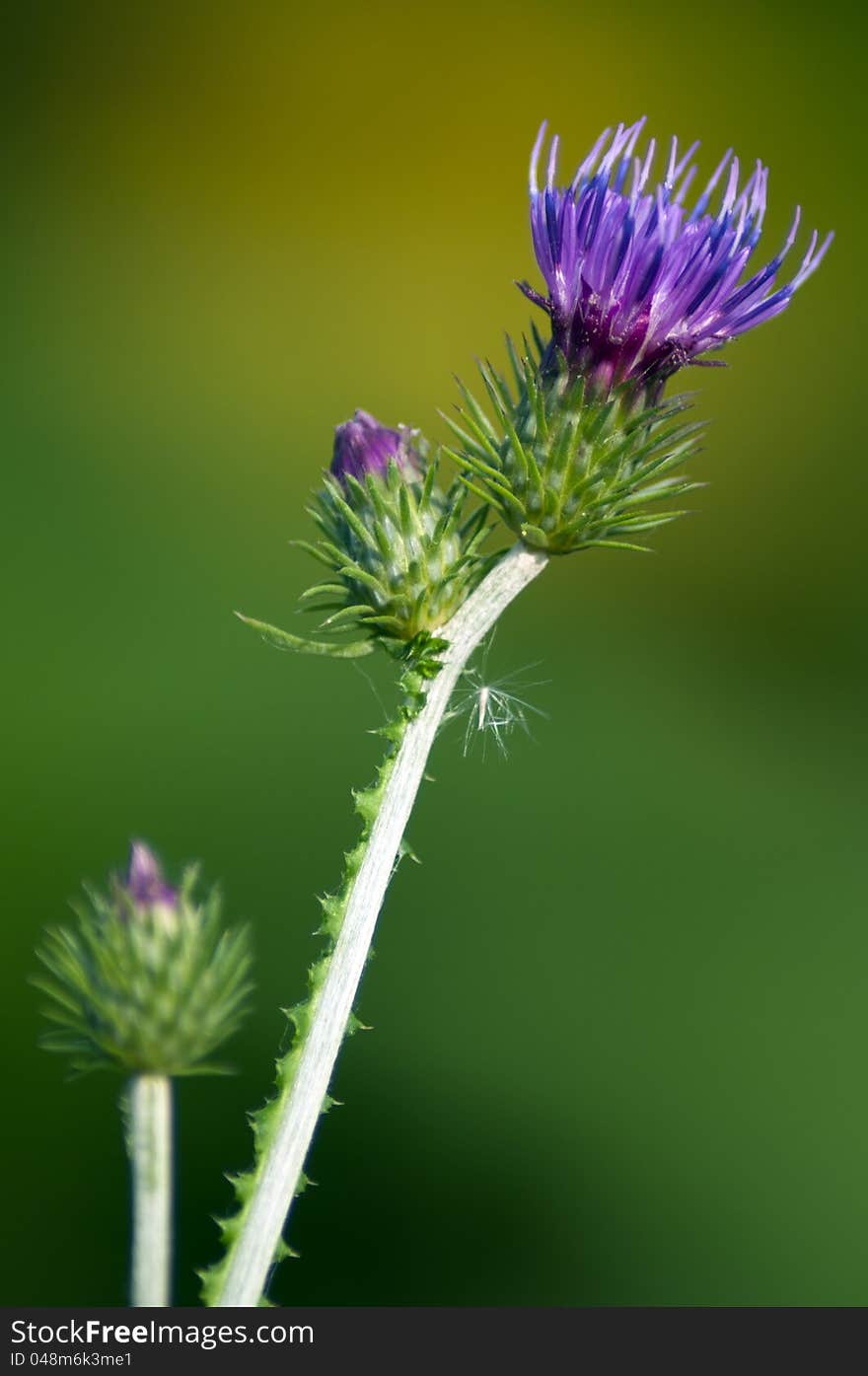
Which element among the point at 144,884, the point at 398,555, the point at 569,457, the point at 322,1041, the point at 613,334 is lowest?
the point at 322,1041

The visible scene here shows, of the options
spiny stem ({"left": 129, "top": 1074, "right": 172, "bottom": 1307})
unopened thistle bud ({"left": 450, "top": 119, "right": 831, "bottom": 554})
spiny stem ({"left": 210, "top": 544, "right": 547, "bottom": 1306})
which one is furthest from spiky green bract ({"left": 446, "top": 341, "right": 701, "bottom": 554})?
spiny stem ({"left": 129, "top": 1074, "right": 172, "bottom": 1307})

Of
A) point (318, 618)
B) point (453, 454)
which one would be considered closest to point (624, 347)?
point (453, 454)

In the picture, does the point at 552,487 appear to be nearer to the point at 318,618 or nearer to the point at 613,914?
the point at 613,914

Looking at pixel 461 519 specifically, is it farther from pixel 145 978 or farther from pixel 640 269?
pixel 145 978

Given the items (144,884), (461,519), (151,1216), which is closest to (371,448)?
(461,519)

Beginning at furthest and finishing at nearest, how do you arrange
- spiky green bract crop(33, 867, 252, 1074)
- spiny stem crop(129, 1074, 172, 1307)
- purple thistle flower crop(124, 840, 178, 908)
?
purple thistle flower crop(124, 840, 178, 908)
spiky green bract crop(33, 867, 252, 1074)
spiny stem crop(129, 1074, 172, 1307)

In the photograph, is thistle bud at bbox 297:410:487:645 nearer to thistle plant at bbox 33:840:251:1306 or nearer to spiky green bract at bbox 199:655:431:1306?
spiky green bract at bbox 199:655:431:1306

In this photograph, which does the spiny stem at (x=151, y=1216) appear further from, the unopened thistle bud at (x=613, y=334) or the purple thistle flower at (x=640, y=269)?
the purple thistle flower at (x=640, y=269)
